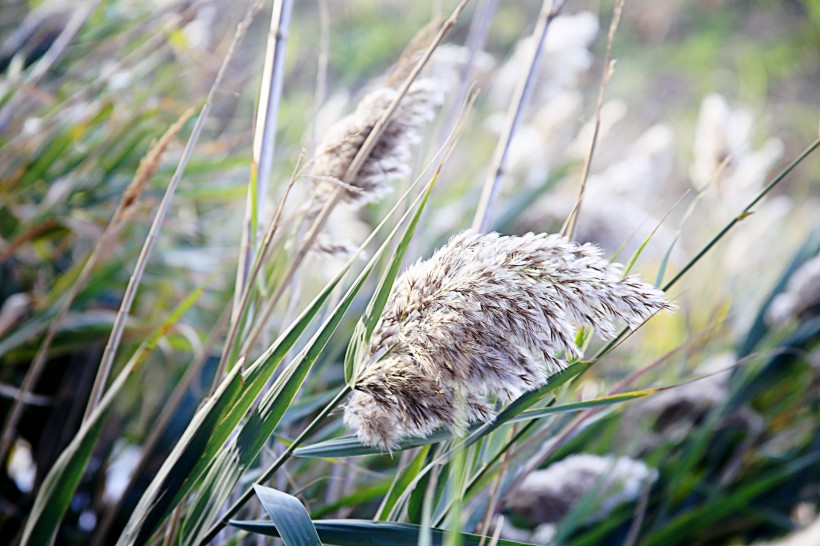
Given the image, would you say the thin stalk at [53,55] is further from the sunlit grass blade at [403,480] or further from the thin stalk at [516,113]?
the sunlit grass blade at [403,480]

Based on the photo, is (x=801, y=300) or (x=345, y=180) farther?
(x=801, y=300)

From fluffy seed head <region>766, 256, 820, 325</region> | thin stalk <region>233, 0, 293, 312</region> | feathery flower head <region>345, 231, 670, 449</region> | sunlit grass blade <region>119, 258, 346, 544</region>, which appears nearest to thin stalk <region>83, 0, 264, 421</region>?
thin stalk <region>233, 0, 293, 312</region>

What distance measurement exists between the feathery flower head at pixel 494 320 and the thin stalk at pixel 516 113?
→ 24cm

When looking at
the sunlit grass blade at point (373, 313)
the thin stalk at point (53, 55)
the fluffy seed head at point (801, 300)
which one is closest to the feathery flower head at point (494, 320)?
the sunlit grass blade at point (373, 313)

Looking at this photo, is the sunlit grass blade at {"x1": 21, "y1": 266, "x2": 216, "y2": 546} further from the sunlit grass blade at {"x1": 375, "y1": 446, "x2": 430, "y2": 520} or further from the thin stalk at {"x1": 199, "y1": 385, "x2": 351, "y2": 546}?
the sunlit grass blade at {"x1": 375, "y1": 446, "x2": 430, "y2": 520}

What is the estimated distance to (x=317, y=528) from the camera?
0.50 m

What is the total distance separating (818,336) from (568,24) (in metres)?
0.90

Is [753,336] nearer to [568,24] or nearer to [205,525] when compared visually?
[568,24]

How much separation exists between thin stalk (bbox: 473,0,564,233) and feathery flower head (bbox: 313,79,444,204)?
13cm

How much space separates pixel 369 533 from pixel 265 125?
0.37 metres

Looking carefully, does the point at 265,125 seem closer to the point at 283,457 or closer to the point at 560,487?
the point at 283,457

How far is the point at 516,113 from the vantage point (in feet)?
2.21

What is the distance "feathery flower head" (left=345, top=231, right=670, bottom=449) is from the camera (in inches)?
15.7

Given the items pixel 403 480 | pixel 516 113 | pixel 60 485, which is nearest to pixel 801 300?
pixel 516 113
